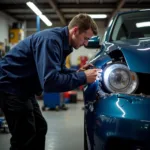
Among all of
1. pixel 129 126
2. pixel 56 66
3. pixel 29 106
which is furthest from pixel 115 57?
pixel 29 106

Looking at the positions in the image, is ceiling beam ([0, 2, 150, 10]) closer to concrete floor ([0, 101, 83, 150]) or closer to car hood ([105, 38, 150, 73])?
concrete floor ([0, 101, 83, 150])

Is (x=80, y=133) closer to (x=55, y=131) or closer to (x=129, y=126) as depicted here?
(x=55, y=131)

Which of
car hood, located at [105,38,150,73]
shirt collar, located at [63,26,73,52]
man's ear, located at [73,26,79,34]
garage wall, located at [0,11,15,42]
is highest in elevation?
garage wall, located at [0,11,15,42]

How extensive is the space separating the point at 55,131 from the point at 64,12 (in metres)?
8.93

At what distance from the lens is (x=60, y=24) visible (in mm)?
14320

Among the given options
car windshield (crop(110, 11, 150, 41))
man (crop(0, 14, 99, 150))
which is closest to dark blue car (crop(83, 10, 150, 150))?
man (crop(0, 14, 99, 150))

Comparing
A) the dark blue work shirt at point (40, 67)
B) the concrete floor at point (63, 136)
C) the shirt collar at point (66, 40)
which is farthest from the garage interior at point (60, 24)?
the shirt collar at point (66, 40)

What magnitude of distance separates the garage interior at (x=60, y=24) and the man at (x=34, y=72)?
1.36 metres

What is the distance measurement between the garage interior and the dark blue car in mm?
1740

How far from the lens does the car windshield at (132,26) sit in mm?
2531

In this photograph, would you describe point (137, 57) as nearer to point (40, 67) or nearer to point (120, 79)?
point (120, 79)

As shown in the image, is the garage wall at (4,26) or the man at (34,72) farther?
the garage wall at (4,26)

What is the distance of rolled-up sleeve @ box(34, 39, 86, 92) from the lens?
154 cm

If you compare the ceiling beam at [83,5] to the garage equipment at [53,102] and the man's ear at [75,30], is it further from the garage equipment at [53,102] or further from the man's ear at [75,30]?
the man's ear at [75,30]
